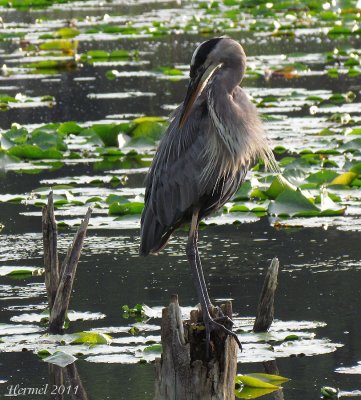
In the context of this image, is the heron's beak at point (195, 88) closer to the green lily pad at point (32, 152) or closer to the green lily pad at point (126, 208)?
the green lily pad at point (126, 208)

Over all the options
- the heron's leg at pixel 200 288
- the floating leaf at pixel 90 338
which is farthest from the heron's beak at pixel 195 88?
the floating leaf at pixel 90 338

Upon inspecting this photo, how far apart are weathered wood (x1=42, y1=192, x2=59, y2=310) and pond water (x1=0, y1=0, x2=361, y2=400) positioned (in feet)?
0.89

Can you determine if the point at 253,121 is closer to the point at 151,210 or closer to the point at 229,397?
the point at 151,210

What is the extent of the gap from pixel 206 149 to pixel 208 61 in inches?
17.6

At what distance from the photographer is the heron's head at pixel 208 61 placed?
588 centimetres

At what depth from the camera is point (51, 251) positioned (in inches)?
253

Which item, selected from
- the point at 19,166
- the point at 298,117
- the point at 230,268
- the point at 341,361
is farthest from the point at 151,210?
the point at 298,117

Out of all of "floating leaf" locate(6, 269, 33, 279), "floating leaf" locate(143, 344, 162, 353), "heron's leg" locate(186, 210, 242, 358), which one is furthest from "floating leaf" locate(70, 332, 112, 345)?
"floating leaf" locate(6, 269, 33, 279)

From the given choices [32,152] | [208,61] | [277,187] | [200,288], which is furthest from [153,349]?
[32,152]

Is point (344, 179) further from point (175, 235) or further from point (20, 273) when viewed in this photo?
point (20, 273)

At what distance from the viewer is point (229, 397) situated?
508 cm

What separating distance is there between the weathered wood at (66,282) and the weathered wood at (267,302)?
38.3 inches

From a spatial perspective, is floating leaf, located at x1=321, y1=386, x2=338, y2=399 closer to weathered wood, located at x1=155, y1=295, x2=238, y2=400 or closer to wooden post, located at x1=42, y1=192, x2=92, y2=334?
→ weathered wood, located at x1=155, y1=295, x2=238, y2=400

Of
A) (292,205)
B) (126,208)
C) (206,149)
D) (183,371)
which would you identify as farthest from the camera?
(126,208)
